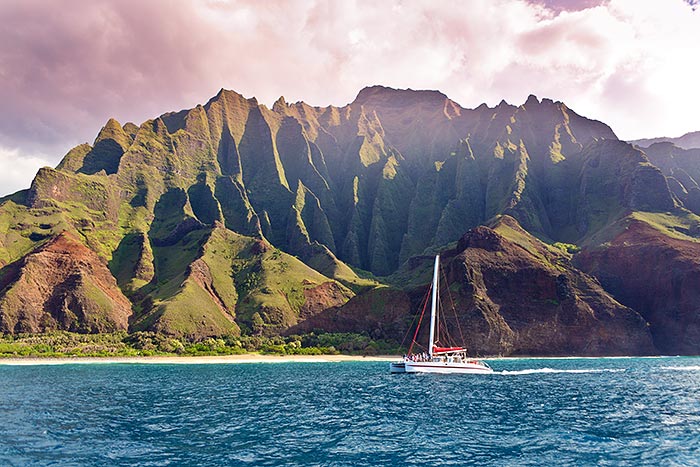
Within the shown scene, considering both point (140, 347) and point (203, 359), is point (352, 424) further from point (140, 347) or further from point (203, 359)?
point (140, 347)

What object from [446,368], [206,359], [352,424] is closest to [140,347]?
[206,359]

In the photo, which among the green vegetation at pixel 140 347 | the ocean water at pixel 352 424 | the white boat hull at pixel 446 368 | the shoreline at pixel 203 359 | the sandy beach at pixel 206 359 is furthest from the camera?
the green vegetation at pixel 140 347

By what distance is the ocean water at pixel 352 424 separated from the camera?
39938 mm

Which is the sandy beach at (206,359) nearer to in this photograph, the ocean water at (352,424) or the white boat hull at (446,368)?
the white boat hull at (446,368)

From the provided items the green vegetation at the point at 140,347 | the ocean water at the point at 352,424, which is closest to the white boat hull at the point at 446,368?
the ocean water at the point at 352,424

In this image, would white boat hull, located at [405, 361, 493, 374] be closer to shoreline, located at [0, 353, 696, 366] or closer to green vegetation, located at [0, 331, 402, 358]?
shoreline, located at [0, 353, 696, 366]

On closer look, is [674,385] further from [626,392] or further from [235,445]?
[235,445]

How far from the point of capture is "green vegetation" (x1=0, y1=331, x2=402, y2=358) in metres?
175

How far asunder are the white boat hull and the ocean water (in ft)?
67.5

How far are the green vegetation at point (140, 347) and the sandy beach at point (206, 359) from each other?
5.83 meters

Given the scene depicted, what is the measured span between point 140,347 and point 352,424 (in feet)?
517

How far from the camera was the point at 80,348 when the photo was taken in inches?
7057

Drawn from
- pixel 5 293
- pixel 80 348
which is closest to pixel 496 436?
pixel 80 348

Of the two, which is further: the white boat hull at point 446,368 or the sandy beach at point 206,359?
the sandy beach at point 206,359
